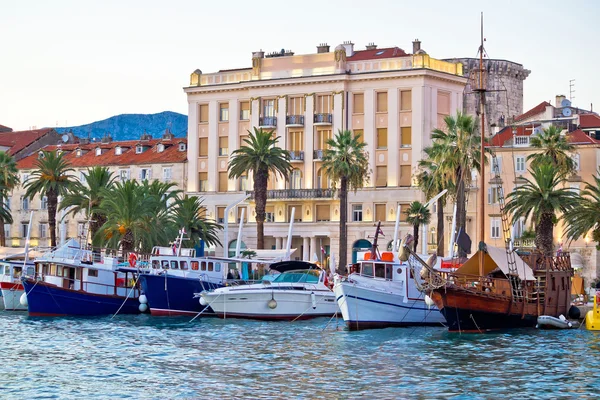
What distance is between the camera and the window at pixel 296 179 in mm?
116062

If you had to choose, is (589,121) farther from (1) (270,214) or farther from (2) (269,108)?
(1) (270,214)

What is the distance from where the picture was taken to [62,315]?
7081 cm

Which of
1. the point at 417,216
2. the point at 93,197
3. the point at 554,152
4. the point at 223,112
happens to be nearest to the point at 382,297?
the point at 93,197

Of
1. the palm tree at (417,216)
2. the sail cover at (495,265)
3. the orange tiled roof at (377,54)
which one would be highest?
the orange tiled roof at (377,54)

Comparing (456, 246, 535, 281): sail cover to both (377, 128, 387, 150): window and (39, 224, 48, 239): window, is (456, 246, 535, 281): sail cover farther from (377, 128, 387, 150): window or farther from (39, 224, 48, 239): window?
(39, 224, 48, 239): window

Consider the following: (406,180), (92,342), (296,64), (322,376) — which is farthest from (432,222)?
(322,376)

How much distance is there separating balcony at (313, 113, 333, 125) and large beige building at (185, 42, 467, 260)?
0.31ft

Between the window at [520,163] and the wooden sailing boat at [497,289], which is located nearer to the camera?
the wooden sailing boat at [497,289]

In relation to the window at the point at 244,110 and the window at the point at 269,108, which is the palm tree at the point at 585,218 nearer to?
the window at the point at 269,108

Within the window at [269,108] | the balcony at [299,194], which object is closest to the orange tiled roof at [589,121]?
the balcony at [299,194]

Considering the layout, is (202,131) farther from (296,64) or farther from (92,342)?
(92,342)

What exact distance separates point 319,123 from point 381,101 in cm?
635

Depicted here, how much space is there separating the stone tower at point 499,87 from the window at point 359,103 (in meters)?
23.8

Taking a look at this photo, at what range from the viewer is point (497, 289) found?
189 feet
